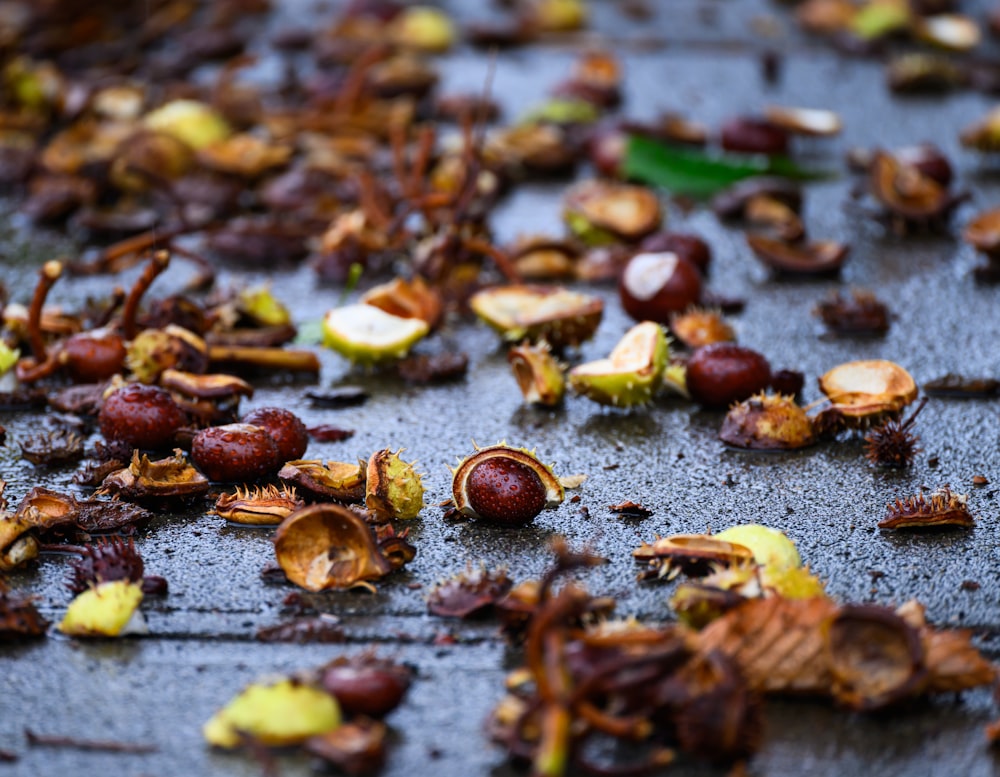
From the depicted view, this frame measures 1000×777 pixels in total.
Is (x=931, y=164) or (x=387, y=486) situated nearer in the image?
(x=387, y=486)

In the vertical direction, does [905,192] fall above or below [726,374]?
below

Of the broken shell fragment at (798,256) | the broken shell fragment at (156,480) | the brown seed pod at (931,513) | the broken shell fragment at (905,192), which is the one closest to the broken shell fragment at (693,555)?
the brown seed pod at (931,513)

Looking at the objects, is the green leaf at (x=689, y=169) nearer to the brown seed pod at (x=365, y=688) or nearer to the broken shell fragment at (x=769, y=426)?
the broken shell fragment at (x=769, y=426)

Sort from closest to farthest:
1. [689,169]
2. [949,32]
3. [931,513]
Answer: [931,513]
[689,169]
[949,32]

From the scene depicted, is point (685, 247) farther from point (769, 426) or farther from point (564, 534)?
point (564, 534)

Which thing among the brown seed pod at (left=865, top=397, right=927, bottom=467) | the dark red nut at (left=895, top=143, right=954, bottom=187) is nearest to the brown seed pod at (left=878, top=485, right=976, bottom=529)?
the brown seed pod at (left=865, top=397, right=927, bottom=467)

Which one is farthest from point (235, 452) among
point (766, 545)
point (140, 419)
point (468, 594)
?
point (766, 545)
